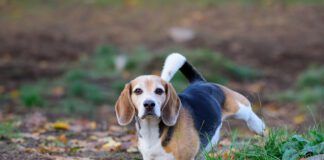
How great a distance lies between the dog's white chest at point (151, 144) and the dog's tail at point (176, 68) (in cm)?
92

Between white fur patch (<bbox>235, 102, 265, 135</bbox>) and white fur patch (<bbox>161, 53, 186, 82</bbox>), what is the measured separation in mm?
694

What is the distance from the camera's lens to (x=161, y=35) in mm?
19266

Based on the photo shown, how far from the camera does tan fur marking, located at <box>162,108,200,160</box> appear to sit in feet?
20.8

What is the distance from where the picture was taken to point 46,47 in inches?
714

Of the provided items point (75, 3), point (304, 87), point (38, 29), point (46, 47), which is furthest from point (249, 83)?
point (75, 3)

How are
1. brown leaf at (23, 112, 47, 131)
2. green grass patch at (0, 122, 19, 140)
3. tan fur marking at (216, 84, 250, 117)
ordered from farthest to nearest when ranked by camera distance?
1. brown leaf at (23, 112, 47, 131)
2. green grass patch at (0, 122, 19, 140)
3. tan fur marking at (216, 84, 250, 117)

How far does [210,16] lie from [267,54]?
3247 mm

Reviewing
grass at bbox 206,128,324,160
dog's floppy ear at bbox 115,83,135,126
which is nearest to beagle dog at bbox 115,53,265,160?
dog's floppy ear at bbox 115,83,135,126

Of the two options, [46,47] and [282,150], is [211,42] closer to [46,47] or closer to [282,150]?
[46,47]

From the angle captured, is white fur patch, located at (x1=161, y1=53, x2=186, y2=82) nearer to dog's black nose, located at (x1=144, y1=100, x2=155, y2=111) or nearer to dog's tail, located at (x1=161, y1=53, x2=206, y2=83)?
dog's tail, located at (x1=161, y1=53, x2=206, y2=83)

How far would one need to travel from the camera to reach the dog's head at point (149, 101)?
6.17 meters

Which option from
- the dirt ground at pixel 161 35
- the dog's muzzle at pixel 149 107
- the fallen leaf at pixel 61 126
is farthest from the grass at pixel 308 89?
the dog's muzzle at pixel 149 107

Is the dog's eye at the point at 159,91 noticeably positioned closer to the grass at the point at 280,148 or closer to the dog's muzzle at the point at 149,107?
the dog's muzzle at the point at 149,107

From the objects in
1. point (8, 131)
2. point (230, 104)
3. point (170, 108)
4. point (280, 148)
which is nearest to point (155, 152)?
point (170, 108)
